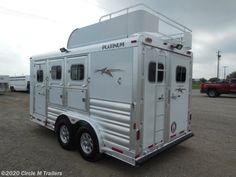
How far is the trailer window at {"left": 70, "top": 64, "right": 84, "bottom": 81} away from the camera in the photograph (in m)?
4.74

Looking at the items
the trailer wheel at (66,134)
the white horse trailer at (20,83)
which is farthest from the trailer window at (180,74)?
the white horse trailer at (20,83)

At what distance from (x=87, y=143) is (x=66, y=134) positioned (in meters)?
0.91

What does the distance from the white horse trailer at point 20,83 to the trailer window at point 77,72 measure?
19941mm

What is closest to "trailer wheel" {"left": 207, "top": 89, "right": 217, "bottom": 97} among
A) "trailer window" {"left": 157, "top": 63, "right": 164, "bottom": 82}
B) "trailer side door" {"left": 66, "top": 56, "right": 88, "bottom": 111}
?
"trailer window" {"left": 157, "top": 63, "right": 164, "bottom": 82}

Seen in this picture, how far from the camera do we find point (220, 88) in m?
19.8

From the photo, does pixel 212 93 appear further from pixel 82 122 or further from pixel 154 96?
pixel 82 122

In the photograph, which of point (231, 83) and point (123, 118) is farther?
point (231, 83)

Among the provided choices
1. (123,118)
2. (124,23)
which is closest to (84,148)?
(123,118)

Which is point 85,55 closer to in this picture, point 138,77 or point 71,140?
point 138,77

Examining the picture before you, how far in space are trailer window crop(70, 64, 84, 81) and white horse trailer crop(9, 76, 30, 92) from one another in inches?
785

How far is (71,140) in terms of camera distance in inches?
192

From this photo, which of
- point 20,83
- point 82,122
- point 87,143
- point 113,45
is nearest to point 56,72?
point 82,122

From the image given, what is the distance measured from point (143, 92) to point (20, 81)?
23.8 m

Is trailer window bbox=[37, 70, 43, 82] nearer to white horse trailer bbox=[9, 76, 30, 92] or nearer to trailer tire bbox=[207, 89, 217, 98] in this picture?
white horse trailer bbox=[9, 76, 30, 92]
